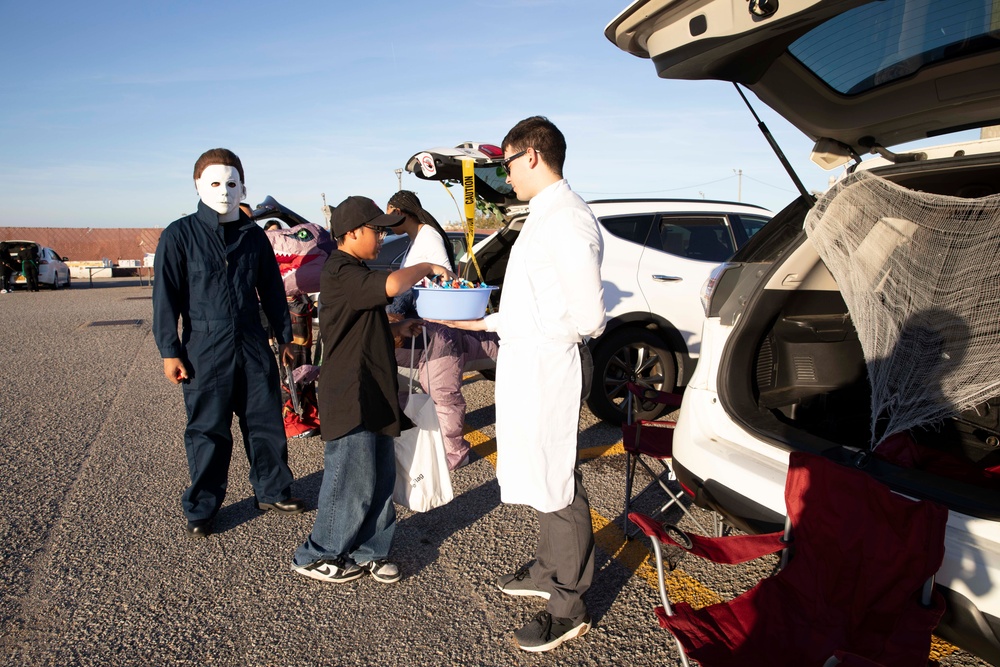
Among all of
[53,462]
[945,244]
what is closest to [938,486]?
[945,244]

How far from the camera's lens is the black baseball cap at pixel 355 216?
290 cm

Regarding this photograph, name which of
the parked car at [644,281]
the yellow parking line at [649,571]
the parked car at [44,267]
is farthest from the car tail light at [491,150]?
the parked car at [44,267]

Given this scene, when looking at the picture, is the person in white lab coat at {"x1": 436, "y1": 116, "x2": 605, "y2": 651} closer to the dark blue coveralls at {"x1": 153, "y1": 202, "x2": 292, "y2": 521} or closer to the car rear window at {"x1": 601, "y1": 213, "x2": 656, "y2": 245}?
the dark blue coveralls at {"x1": 153, "y1": 202, "x2": 292, "y2": 521}

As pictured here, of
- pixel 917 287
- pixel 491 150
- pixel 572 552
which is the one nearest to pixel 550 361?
pixel 572 552

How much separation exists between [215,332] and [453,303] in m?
1.30

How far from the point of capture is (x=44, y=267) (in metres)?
22.3

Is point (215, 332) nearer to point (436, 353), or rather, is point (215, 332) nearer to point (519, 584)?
point (436, 353)

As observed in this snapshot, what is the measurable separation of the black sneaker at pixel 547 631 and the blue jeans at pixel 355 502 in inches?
33.8

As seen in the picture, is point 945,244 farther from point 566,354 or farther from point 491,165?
point 491,165

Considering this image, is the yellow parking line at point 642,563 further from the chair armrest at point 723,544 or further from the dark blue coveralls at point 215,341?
the dark blue coveralls at point 215,341

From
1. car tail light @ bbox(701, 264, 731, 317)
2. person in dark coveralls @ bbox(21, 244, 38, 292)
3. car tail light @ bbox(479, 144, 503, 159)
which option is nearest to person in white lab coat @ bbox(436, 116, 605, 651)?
car tail light @ bbox(701, 264, 731, 317)

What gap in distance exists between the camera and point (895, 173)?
2.40 metres

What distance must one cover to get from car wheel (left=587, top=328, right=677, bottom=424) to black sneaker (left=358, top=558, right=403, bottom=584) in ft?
8.24

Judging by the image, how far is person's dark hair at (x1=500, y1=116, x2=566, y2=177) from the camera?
2512mm
